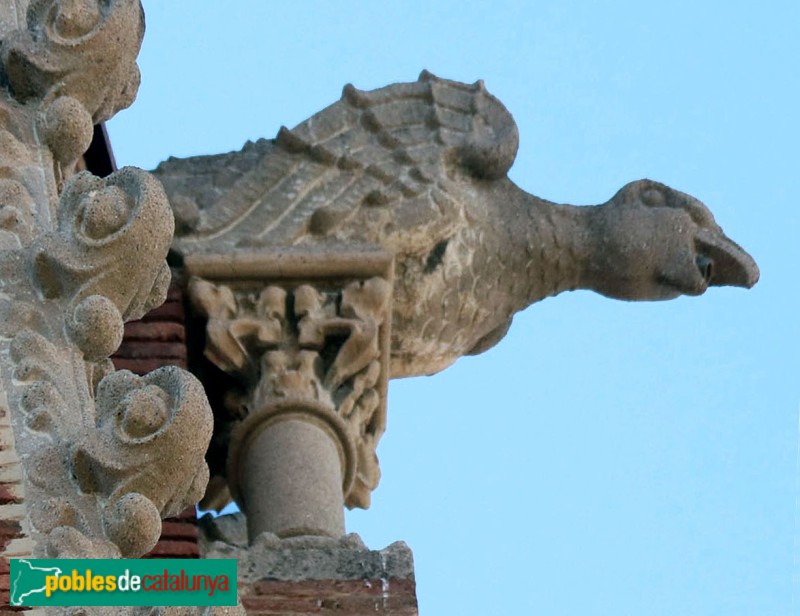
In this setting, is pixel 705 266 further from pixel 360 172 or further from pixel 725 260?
pixel 360 172

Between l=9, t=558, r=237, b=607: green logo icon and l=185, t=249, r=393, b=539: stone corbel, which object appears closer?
l=9, t=558, r=237, b=607: green logo icon

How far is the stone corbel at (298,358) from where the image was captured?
891cm

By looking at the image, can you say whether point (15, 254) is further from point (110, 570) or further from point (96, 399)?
point (110, 570)

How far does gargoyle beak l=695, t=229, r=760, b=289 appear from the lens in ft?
33.3

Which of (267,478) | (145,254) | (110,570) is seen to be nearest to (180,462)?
(110,570)

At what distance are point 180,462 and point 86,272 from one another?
2.58 ft

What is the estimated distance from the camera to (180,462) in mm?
5848

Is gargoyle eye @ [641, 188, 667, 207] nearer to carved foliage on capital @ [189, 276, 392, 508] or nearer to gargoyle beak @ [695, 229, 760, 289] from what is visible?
gargoyle beak @ [695, 229, 760, 289]

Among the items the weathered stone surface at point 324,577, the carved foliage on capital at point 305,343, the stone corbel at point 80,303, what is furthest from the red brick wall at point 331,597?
the stone corbel at point 80,303

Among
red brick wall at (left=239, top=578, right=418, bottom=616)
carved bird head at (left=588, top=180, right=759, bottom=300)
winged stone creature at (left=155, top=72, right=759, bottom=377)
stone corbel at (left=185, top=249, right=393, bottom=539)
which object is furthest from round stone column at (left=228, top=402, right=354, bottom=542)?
carved bird head at (left=588, top=180, right=759, bottom=300)

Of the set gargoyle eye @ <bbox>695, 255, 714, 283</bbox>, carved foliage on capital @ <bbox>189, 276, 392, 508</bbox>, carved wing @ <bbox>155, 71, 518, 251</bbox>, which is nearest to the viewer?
carved foliage on capital @ <bbox>189, 276, 392, 508</bbox>

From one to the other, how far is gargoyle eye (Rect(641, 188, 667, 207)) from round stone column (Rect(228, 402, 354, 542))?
5.85 ft

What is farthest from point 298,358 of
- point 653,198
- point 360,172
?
point 653,198

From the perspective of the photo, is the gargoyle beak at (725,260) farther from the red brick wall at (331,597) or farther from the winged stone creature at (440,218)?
the red brick wall at (331,597)
